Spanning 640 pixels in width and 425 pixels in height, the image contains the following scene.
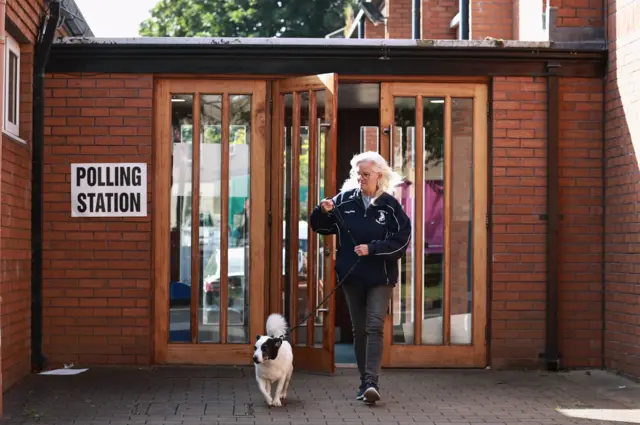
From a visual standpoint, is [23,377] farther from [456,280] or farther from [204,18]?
[204,18]

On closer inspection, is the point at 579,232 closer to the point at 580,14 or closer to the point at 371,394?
the point at 580,14

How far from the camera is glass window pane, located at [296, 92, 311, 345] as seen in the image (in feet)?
33.8

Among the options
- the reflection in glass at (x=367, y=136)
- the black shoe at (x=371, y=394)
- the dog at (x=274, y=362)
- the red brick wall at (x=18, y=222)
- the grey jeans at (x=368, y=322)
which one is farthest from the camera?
the reflection in glass at (x=367, y=136)

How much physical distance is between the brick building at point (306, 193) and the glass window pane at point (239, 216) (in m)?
0.01

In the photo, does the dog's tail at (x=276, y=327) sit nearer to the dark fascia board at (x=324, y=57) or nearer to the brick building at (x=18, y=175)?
the brick building at (x=18, y=175)

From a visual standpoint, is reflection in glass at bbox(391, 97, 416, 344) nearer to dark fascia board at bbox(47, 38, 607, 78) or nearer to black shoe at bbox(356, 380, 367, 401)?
dark fascia board at bbox(47, 38, 607, 78)

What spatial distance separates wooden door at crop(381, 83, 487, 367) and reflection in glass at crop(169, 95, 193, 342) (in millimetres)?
1830

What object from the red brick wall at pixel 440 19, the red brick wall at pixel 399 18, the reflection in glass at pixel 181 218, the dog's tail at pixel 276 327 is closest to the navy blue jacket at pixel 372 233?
the dog's tail at pixel 276 327

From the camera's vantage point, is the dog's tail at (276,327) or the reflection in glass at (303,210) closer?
the dog's tail at (276,327)

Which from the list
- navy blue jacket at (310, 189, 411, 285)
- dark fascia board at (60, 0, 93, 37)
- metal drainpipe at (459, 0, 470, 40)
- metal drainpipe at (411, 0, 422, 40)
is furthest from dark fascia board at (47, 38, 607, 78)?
metal drainpipe at (411, 0, 422, 40)

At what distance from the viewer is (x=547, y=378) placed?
9953 mm

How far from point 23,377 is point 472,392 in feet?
12.5

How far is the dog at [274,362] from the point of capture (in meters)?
8.10

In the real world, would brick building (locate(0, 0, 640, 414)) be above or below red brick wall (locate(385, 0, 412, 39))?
below
